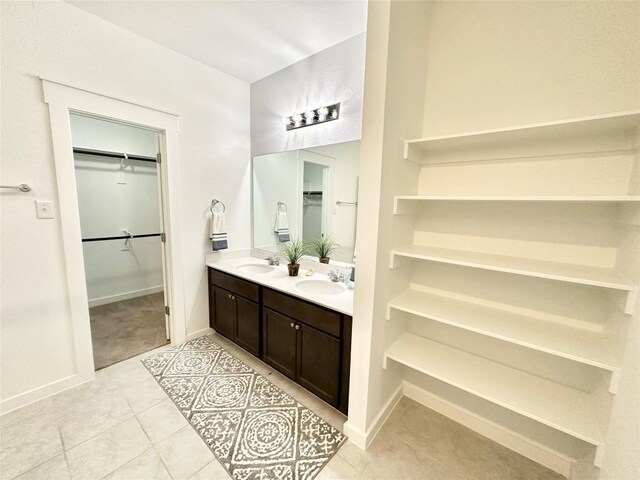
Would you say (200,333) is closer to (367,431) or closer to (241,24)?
(367,431)

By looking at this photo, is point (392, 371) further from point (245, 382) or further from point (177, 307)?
point (177, 307)

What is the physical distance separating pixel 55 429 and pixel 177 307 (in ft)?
3.56

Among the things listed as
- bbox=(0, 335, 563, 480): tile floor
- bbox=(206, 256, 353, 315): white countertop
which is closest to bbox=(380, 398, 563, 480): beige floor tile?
bbox=(0, 335, 563, 480): tile floor

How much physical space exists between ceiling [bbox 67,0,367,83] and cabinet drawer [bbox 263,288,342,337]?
1997mm

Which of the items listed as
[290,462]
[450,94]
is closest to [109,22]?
[450,94]

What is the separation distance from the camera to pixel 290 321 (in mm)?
1913

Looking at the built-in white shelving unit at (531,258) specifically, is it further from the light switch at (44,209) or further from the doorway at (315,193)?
the light switch at (44,209)

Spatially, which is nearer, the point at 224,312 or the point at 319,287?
the point at 319,287

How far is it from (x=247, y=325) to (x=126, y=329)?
5.17 feet

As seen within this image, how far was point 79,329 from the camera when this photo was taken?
6.43ft

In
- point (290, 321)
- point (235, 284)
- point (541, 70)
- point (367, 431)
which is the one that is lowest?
point (367, 431)

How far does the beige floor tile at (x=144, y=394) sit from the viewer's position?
1.79m

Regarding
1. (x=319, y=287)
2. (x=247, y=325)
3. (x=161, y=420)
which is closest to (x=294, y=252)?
(x=319, y=287)

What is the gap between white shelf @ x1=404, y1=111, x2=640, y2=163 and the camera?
3.43ft
